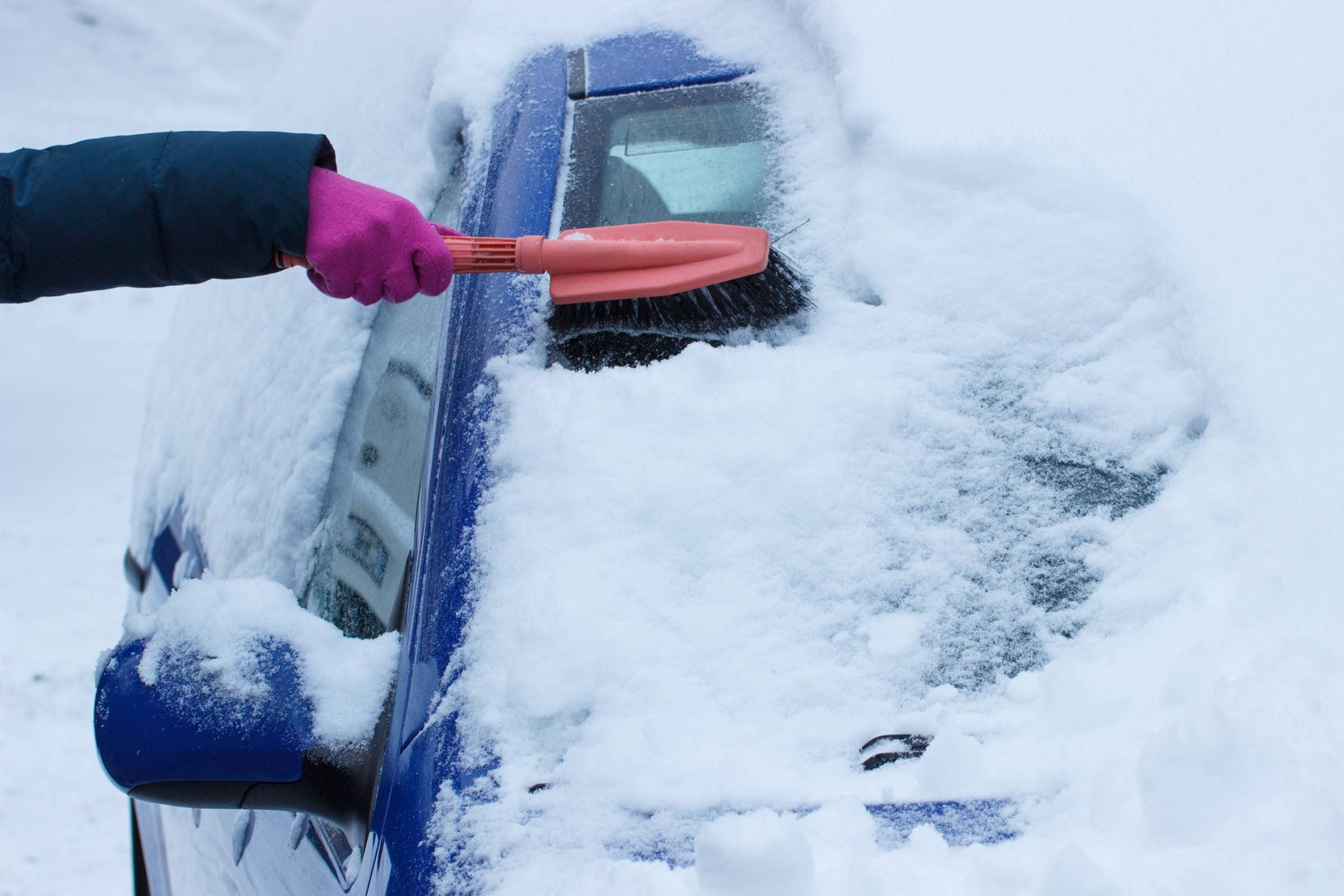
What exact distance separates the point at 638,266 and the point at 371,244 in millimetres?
366

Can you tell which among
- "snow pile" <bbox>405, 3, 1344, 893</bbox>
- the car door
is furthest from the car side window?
"snow pile" <bbox>405, 3, 1344, 893</bbox>

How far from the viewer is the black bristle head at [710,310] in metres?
1.38

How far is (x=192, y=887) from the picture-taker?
1765 millimetres

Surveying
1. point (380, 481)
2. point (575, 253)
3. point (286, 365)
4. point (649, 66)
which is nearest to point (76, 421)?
point (286, 365)

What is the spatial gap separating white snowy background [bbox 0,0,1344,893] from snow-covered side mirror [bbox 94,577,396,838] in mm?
177

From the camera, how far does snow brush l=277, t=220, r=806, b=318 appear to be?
137cm

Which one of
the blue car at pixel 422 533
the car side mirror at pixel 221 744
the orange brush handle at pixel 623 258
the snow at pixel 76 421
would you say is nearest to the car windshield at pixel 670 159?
the blue car at pixel 422 533

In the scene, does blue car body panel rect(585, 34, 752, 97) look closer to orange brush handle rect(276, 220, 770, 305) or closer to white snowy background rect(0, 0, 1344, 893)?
white snowy background rect(0, 0, 1344, 893)

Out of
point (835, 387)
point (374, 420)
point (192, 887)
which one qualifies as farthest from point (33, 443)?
point (835, 387)

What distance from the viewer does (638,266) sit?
1396 mm

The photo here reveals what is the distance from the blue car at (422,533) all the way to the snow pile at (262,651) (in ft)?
0.05

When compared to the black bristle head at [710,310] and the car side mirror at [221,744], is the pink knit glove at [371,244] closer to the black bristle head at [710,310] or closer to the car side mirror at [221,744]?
the black bristle head at [710,310]

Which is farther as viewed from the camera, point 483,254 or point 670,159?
point 670,159

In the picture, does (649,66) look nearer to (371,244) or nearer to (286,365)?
(371,244)
